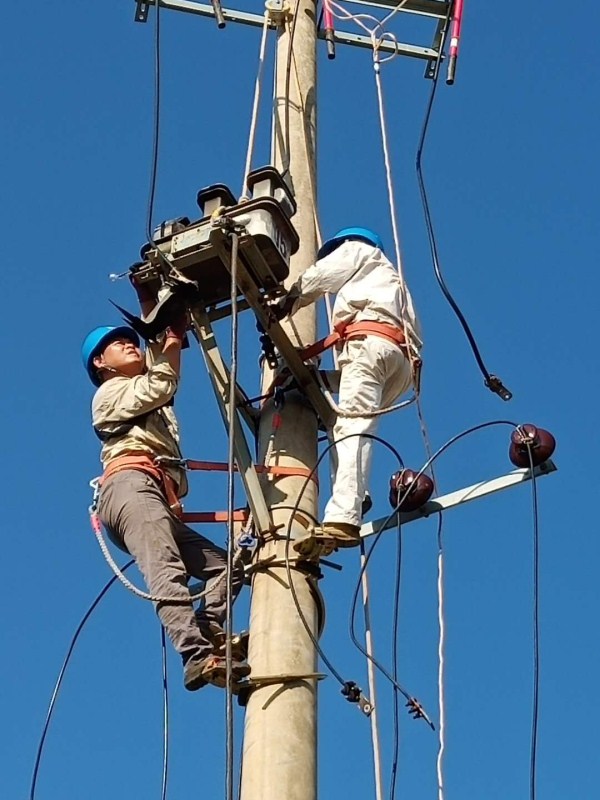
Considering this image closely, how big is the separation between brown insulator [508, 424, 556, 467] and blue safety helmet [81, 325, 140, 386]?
6.28 ft

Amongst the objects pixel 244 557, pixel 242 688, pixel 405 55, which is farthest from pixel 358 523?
pixel 405 55

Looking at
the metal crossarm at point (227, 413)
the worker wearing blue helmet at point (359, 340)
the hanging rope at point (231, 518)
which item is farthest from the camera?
the worker wearing blue helmet at point (359, 340)

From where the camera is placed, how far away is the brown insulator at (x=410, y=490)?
5.70 m

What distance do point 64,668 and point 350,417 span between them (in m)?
1.75

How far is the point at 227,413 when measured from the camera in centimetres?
563

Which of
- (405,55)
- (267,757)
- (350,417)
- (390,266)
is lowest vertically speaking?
(267,757)

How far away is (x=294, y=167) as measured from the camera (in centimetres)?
678

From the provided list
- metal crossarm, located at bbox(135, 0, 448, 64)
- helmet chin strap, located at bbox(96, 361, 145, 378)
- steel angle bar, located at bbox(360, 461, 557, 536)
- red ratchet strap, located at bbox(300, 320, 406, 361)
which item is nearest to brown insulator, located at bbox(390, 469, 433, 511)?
steel angle bar, located at bbox(360, 461, 557, 536)

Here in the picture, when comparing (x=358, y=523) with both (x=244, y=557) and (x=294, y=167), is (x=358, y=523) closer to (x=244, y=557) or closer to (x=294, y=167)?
(x=244, y=557)

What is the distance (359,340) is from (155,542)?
120cm

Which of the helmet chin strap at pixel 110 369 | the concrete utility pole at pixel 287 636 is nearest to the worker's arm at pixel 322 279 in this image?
the concrete utility pole at pixel 287 636

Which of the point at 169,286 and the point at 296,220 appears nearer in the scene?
the point at 169,286

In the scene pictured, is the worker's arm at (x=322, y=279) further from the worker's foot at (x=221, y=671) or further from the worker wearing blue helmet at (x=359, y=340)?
the worker's foot at (x=221, y=671)

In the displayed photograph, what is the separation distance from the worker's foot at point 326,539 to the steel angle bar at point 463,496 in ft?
0.90
